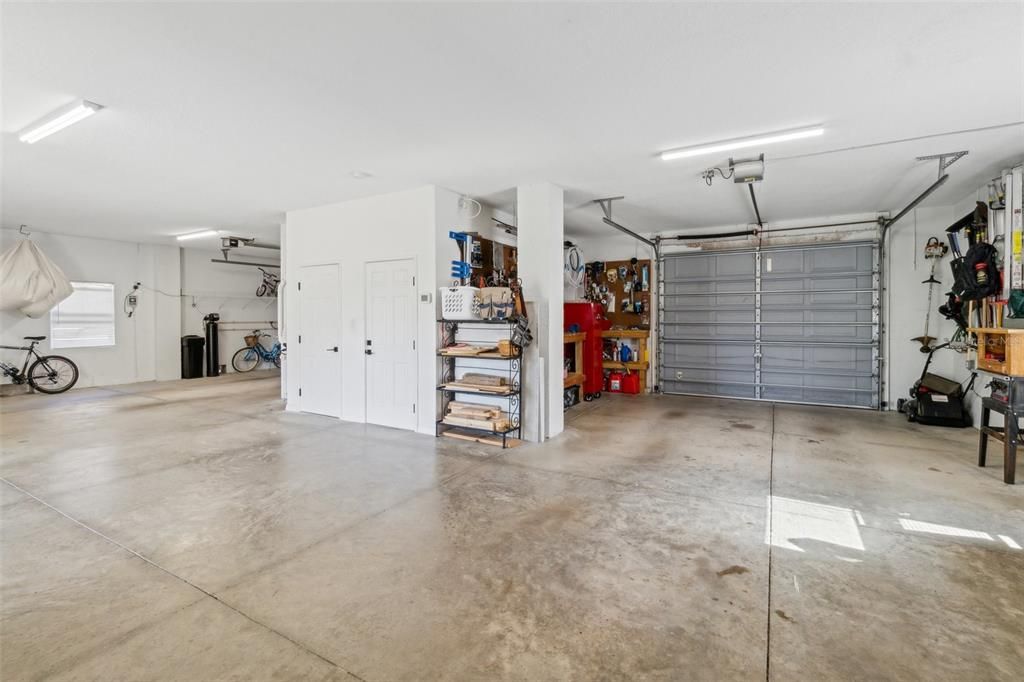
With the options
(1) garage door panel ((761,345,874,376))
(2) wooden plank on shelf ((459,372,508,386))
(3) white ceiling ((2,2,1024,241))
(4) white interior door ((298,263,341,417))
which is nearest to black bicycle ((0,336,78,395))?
(3) white ceiling ((2,2,1024,241))

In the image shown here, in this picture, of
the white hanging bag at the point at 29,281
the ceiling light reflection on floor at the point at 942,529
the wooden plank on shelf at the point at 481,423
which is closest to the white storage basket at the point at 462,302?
the wooden plank on shelf at the point at 481,423

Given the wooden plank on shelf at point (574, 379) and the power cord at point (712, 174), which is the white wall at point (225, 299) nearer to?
the wooden plank on shelf at point (574, 379)

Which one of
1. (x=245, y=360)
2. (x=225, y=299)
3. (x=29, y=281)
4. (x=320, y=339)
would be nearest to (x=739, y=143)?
(x=320, y=339)

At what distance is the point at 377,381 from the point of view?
20.0 feet

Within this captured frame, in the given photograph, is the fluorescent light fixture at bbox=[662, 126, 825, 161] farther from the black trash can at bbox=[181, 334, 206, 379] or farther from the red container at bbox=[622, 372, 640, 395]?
the black trash can at bbox=[181, 334, 206, 379]

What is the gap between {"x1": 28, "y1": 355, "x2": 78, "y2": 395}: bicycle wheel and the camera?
8656mm

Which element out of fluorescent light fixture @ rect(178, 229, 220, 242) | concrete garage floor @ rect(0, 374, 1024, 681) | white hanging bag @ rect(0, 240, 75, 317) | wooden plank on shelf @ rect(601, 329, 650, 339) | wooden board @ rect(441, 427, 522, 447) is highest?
fluorescent light fixture @ rect(178, 229, 220, 242)

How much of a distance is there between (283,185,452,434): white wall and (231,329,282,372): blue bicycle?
595 cm

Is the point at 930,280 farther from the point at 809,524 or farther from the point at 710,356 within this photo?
the point at 809,524

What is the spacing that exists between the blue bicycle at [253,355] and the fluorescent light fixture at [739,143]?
10659 millimetres

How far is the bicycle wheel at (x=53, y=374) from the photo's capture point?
8.66 meters

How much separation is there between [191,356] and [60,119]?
8.56m

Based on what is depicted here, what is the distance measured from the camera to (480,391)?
526 cm

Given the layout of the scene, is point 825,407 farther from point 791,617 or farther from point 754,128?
point 791,617
